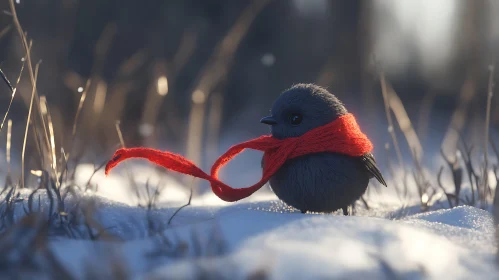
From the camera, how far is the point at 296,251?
95cm

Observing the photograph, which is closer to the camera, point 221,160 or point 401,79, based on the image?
point 221,160

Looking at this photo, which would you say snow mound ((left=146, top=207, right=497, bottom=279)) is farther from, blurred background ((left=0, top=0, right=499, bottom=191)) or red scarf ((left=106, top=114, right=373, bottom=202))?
blurred background ((left=0, top=0, right=499, bottom=191))

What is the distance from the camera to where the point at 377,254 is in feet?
3.20


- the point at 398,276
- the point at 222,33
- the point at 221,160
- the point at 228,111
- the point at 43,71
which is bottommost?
the point at 398,276

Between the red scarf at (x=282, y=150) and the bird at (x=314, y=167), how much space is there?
27 millimetres

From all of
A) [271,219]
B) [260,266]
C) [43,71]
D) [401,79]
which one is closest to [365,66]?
[401,79]

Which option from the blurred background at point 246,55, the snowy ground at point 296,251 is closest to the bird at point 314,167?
the snowy ground at point 296,251

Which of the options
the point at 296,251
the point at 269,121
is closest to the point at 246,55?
the point at 269,121

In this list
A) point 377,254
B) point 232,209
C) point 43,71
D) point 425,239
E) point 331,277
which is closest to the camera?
point 331,277

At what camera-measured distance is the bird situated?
150 centimetres

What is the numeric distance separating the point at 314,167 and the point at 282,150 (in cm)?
11

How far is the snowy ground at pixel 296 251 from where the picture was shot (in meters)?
0.89

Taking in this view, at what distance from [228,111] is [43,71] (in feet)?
6.79

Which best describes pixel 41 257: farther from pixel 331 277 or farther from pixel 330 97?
pixel 330 97
